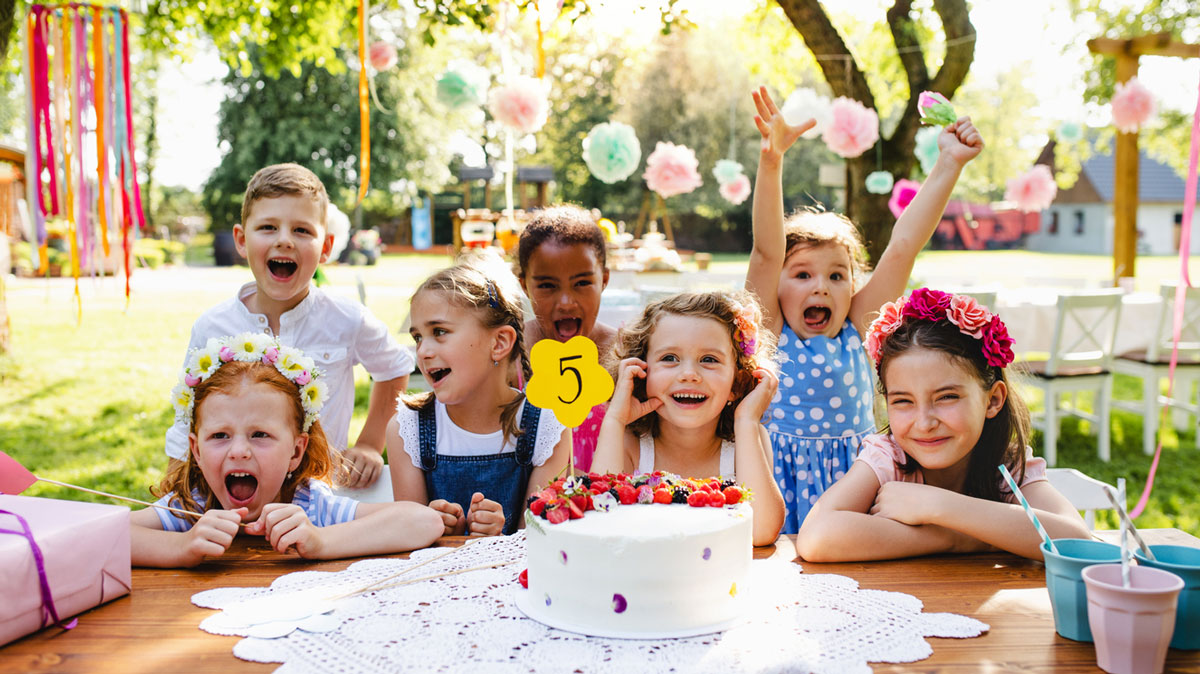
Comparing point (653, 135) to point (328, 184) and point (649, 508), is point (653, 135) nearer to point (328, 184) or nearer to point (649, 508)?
point (328, 184)

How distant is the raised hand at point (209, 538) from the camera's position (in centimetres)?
158

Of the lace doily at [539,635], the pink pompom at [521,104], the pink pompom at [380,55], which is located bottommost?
the lace doily at [539,635]

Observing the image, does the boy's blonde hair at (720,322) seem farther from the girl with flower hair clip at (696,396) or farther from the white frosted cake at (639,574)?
the white frosted cake at (639,574)

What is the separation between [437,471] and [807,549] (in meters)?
1.02

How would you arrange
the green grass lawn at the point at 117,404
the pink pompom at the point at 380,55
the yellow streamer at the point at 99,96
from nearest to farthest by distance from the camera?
1. the yellow streamer at the point at 99,96
2. the green grass lawn at the point at 117,404
3. the pink pompom at the point at 380,55

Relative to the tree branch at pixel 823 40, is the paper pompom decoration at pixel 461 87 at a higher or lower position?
lower

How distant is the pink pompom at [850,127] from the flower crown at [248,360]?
4144 mm

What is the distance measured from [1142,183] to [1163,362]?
35.3m

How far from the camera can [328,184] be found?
26516mm

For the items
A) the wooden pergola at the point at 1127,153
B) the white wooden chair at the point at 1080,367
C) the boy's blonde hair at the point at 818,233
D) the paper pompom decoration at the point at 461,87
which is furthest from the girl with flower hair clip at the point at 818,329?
the wooden pergola at the point at 1127,153

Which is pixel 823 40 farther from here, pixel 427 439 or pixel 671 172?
pixel 427 439

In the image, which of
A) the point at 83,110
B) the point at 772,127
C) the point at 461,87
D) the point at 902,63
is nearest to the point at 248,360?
the point at 772,127

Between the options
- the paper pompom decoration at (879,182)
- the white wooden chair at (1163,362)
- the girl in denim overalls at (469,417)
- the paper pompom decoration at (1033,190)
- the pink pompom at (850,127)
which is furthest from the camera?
the paper pompom decoration at (1033,190)

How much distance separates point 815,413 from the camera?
2684 millimetres
